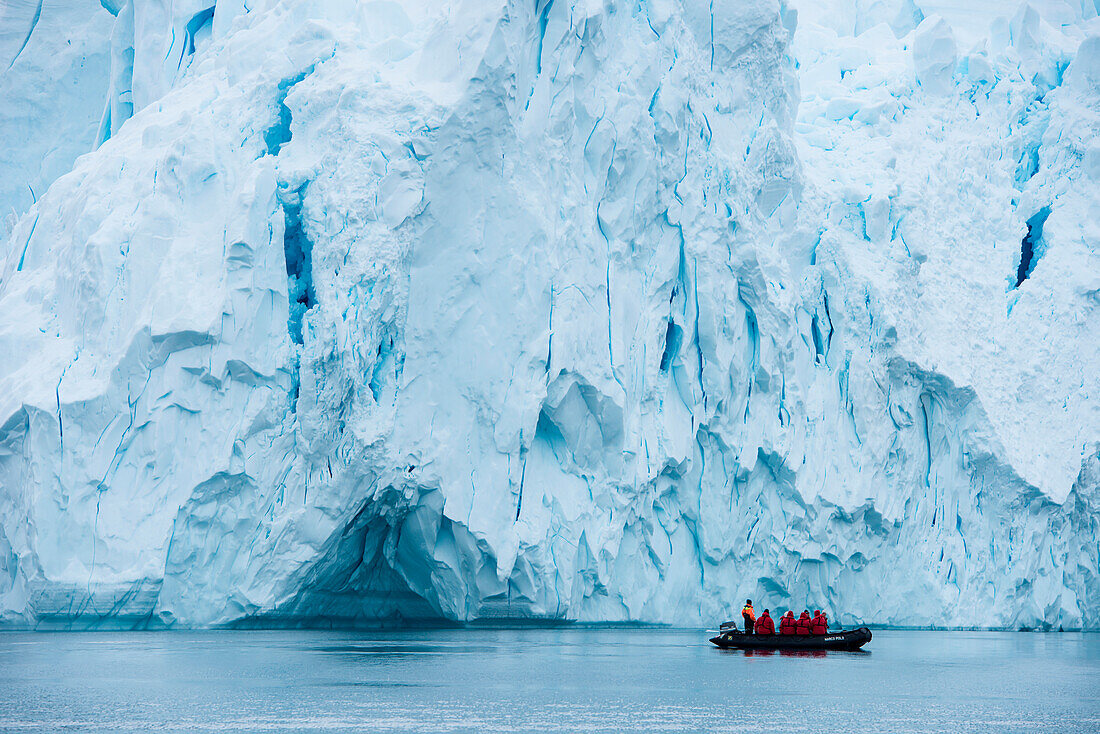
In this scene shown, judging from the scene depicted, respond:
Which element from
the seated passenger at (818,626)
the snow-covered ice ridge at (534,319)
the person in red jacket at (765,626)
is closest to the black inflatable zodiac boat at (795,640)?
the person in red jacket at (765,626)

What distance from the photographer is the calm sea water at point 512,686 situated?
347 inches

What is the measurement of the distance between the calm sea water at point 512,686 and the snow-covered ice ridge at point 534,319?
202 centimetres

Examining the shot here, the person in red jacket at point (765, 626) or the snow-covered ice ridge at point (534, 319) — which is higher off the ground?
the snow-covered ice ridge at point (534, 319)

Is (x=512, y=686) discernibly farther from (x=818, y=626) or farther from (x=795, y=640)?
(x=818, y=626)

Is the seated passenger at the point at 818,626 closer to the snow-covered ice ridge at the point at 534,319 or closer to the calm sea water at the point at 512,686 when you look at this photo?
the calm sea water at the point at 512,686

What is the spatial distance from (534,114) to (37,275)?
28.5 ft

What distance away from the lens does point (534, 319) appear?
18.7 meters

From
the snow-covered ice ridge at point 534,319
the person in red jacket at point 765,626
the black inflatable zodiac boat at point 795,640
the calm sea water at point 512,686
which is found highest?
the snow-covered ice ridge at point 534,319

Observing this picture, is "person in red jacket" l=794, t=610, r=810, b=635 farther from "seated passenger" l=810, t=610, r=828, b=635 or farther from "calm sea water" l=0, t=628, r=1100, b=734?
"calm sea water" l=0, t=628, r=1100, b=734

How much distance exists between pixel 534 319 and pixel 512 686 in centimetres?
841

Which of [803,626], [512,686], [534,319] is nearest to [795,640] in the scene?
[803,626]

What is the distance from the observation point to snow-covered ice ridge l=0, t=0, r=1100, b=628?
56.2 ft

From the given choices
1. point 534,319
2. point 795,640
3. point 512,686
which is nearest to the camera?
point 512,686

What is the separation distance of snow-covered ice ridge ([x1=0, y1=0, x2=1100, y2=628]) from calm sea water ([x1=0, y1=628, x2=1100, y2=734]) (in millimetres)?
2021
